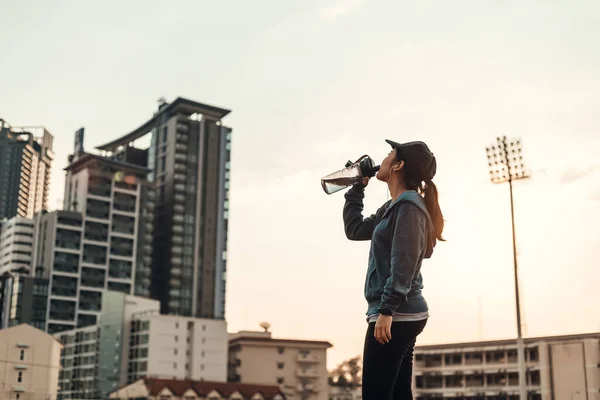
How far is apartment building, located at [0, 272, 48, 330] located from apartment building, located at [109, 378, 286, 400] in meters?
27.3

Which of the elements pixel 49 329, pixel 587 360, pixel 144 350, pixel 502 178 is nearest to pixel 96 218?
pixel 49 329

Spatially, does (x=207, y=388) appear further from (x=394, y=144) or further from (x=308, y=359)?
(x=394, y=144)

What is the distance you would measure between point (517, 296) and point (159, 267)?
95162 millimetres

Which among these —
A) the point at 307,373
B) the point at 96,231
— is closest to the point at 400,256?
the point at 307,373

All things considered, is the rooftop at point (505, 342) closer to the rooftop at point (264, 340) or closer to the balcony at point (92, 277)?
the rooftop at point (264, 340)

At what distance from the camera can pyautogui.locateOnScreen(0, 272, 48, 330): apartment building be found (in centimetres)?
10981

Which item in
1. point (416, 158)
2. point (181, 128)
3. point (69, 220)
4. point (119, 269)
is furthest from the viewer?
point (181, 128)

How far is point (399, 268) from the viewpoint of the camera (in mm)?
4035

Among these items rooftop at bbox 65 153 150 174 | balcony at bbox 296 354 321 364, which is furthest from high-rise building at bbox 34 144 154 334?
balcony at bbox 296 354 321 364

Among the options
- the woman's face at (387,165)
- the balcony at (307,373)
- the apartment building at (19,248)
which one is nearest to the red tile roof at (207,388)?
the balcony at (307,373)

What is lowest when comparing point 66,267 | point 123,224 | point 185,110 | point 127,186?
point 66,267

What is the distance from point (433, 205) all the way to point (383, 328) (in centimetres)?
82

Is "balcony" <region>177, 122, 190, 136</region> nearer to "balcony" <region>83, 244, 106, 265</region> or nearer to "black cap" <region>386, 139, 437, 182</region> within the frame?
"balcony" <region>83, 244, 106, 265</region>

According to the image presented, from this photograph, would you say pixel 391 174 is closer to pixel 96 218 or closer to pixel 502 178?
pixel 502 178
